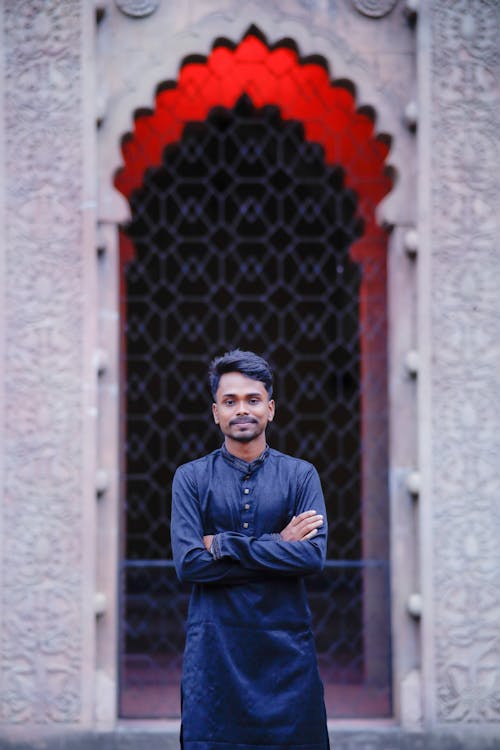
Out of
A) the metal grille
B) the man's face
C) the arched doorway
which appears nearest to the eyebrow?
the man's face

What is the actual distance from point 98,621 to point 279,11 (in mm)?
2427

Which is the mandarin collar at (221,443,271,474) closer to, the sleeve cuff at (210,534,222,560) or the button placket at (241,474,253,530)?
the button placket at (241,474,253,530)

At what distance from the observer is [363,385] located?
464 cm

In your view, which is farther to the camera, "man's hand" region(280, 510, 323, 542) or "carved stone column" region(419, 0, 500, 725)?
"carved stone column" region(419, 0, 500, 725)

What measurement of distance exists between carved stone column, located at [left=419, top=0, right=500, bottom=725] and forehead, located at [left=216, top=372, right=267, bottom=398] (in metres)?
1.52

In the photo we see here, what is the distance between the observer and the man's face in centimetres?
246

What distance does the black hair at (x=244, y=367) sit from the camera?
2482 mm

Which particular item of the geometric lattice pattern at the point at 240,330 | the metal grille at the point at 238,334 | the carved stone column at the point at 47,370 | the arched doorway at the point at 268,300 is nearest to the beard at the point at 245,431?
the carved stone column at the point at 47,370

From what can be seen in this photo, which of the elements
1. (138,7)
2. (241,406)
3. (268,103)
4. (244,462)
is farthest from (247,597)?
(268,103)

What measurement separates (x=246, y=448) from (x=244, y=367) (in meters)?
0.20

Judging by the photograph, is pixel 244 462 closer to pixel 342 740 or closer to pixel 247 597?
pixel 247 597

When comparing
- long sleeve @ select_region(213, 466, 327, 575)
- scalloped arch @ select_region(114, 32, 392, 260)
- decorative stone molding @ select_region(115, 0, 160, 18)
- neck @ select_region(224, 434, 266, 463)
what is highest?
decorative stone molding @ select_region(115, 0, 160, 18)

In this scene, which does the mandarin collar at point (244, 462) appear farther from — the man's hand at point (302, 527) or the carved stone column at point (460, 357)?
the carved stone column at point (460, 357)

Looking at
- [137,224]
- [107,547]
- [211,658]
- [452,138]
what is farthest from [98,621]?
[137,224]
